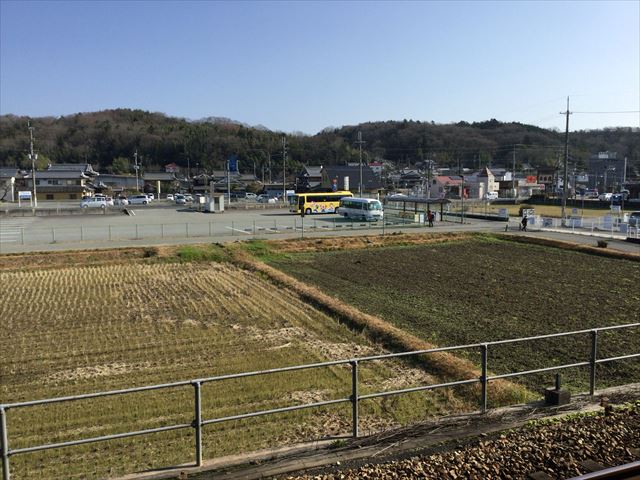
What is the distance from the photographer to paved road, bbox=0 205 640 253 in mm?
27047

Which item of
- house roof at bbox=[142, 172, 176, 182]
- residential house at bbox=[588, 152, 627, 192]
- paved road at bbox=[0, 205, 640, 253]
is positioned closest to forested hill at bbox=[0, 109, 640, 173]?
residential house at bbox=[588, 152, 627, 192]

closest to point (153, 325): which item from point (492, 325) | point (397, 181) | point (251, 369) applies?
point (251, 369)

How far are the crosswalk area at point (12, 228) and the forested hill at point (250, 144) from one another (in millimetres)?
71395

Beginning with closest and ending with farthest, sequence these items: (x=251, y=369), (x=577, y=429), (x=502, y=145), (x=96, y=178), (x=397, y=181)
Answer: (x=577, y=429) → (x=251, y=369) → (x=96, y=178) → (x=397, y=181) → (x=502, y=145)

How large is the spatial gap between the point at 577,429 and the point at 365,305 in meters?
8.77

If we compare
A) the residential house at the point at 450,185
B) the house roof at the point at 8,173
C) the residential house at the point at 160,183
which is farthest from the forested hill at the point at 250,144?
the residential house at the point at 450,185

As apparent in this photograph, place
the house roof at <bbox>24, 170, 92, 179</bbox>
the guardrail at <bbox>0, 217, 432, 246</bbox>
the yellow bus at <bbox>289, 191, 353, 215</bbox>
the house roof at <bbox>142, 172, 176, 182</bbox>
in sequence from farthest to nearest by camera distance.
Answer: the house roof at <bbox>142, 172, 176, 182</bbox> → the house roof at <bbox>24, 170, 92, 179</bbox> → the yellow bus at <bbox>289, 191, 353, 215</bbox> → the guardrail at <bbox>0, 217, 432, 246</bbox>

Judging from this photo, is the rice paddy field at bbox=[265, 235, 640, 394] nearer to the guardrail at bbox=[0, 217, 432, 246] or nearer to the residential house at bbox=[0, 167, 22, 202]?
the guardrail at bbox=[0, 217, 432, 246]

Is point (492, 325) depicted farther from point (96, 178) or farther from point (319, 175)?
point (96, 178)

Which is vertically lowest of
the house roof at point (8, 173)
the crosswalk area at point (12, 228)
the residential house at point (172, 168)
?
the crosswalk area at point (12, 228)

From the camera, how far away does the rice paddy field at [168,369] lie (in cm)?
673

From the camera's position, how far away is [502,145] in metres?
137

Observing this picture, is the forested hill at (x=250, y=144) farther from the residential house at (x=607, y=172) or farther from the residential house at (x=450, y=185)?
the residential house at (x=450, y=185)

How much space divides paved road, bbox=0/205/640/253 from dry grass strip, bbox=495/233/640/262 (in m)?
1.49
